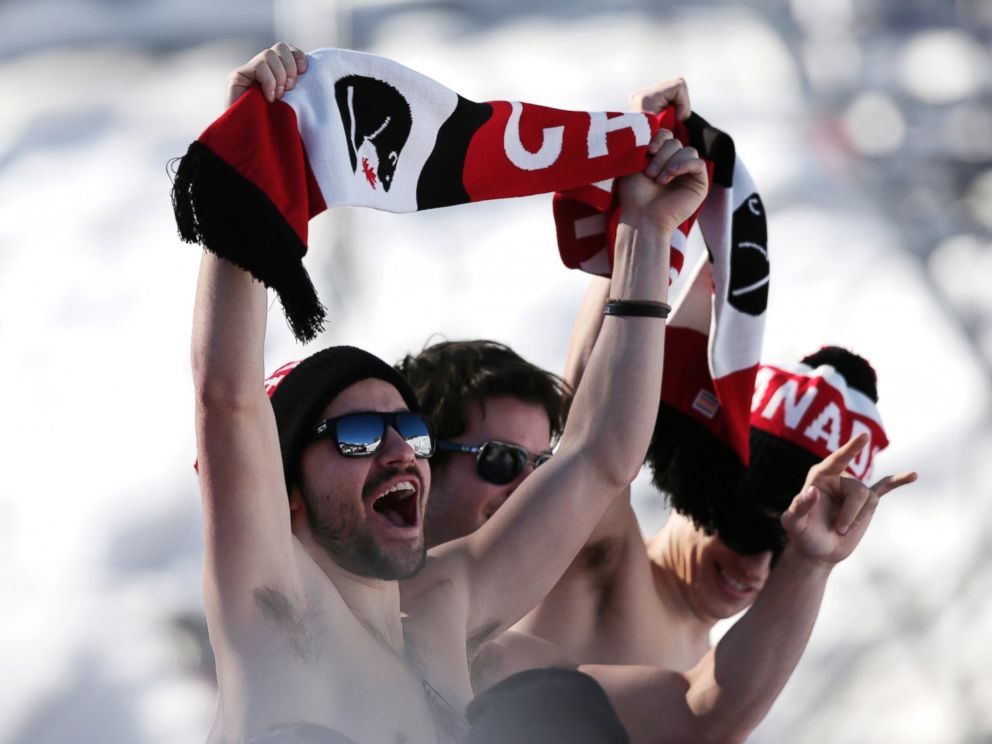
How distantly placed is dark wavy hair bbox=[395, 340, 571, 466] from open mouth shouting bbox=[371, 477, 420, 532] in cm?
54

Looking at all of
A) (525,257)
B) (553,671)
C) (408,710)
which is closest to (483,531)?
(553,671)

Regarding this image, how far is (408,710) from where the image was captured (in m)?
1.81

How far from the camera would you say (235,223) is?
157cm

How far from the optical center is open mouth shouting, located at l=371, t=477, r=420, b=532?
6.32 ft

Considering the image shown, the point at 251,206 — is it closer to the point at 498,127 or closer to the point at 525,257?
the point at 498,127

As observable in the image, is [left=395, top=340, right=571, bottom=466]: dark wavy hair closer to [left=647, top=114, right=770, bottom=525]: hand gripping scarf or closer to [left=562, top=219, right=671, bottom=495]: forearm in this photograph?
[left=647, top=114, right=770, bottom=525]: hand gripping scarf

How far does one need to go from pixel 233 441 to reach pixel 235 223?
0.26 meters

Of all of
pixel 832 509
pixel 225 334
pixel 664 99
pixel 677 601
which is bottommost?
pixel 677 601

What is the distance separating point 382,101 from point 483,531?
728mm

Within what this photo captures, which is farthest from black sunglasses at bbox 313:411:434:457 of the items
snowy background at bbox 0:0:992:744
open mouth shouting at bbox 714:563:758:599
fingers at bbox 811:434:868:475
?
snowy background at bbox 0:0:992:744

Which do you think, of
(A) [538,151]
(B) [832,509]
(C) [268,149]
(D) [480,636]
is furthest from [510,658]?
(C) [268,149]

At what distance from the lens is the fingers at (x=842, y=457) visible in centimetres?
225

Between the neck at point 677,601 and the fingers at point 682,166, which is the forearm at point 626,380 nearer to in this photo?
the fingers at point 682,166

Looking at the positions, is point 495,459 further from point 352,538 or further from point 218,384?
point 218,384
